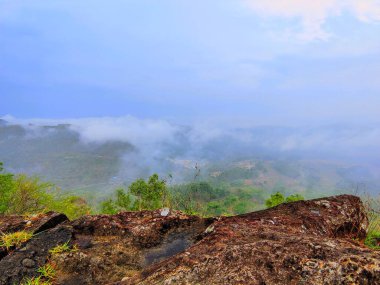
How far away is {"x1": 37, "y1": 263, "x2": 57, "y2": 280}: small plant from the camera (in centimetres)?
505

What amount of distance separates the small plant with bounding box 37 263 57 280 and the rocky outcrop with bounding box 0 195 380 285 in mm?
81

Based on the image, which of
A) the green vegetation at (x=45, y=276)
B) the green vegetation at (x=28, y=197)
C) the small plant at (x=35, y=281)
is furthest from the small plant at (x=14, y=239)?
the green vegetation at (x=28, y=197)

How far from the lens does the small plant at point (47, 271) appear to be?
199 inches

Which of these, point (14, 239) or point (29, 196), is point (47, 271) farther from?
point (29, 196)

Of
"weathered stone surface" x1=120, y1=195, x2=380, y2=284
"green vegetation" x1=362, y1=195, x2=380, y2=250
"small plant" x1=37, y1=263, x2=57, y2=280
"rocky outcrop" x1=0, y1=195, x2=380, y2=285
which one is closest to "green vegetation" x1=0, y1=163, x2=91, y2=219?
"green vegetation" x1=362, y1=195, x2=380, y2=250

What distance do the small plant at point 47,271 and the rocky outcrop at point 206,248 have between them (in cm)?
8

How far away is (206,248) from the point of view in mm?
4664

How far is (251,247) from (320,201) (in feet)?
9.61

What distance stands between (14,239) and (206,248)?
9.86ft

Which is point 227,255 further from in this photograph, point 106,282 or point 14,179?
point 14,179

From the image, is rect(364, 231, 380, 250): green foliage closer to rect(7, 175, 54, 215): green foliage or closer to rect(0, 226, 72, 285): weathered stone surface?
rect(0, 226, 72, 285): weathered stone surface

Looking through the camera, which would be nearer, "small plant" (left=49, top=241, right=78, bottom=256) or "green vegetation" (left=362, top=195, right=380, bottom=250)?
"small plant" (left=49, top=241, right=78, bottom=256)

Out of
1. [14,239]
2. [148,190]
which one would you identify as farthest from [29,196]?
[14,239]

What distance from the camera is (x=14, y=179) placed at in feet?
94.7
